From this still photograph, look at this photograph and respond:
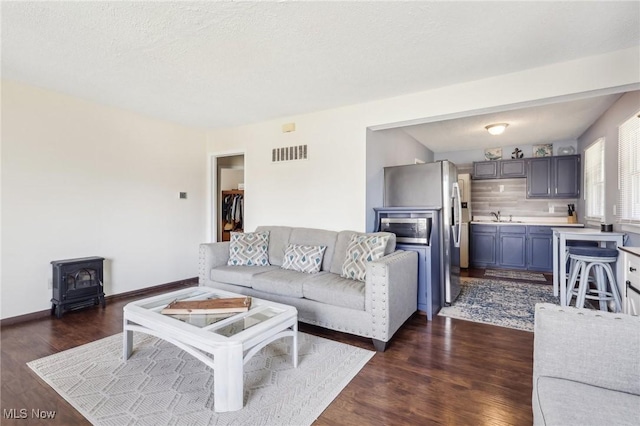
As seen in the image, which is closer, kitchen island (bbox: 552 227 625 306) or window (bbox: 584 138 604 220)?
kitchen island (bbox: 552 227 625 306)

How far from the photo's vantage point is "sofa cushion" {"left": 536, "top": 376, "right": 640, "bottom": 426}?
3.37ft

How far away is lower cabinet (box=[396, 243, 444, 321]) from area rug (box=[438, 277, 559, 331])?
0.74 ft

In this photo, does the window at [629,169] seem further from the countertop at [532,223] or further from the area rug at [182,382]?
the area rug at [182,382]

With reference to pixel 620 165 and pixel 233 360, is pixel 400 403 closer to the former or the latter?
pixel 233 360

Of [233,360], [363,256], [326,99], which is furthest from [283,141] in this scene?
[233,360]

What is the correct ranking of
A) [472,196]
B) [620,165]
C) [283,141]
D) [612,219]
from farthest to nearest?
1. [472,196]
2. [283,141]
3. [612,219]
4. [620,165]

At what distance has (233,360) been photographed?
1745mm

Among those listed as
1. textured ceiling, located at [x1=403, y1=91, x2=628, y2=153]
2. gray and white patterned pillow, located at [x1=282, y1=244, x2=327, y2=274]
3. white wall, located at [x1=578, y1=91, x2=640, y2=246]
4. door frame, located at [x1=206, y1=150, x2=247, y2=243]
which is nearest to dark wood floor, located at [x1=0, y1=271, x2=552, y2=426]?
gray and white patterned pillow, located at [x1=282, y1=244, x2=327, y2=274]

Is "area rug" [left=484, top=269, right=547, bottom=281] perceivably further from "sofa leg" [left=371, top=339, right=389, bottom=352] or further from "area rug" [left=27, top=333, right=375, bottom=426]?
"area rug" [left=27, top=333, right=375, bottom=426]

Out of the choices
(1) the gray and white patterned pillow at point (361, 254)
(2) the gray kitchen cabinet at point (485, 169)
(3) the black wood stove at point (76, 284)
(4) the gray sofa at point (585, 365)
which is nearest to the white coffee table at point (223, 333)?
(1) the gray and white patterned pillow at point (361, 254)

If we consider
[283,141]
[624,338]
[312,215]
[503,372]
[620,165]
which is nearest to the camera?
[624,338]

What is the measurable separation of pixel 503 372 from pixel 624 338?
1163 mm

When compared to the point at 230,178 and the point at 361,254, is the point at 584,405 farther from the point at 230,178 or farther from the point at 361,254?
the point at 230,178

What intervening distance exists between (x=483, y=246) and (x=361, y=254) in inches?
158
